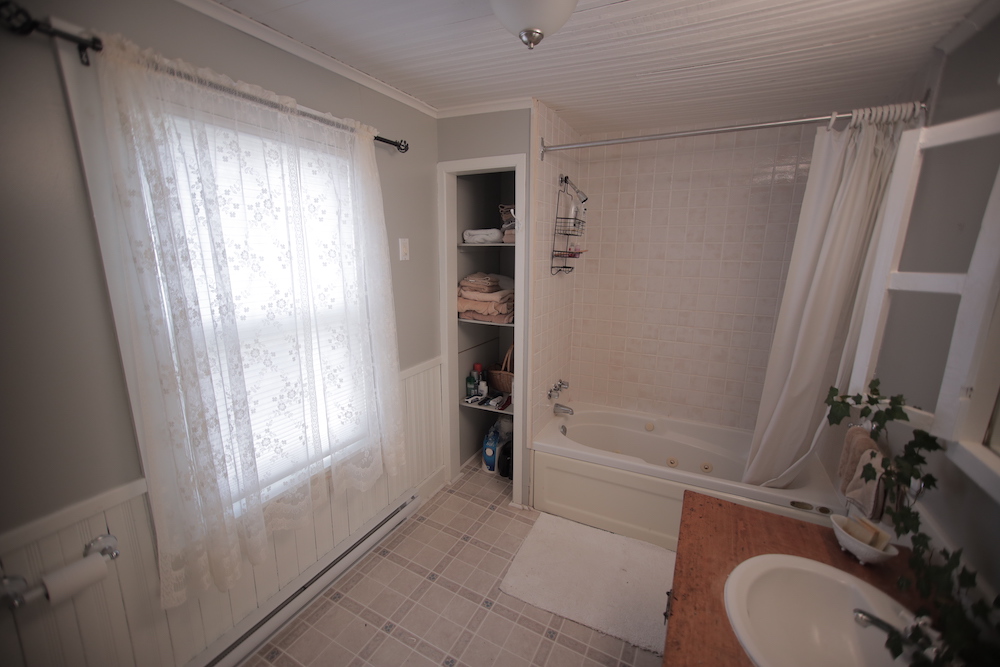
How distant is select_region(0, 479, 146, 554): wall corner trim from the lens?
0.96 meters

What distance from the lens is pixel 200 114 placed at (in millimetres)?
1190

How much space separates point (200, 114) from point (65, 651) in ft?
5.07

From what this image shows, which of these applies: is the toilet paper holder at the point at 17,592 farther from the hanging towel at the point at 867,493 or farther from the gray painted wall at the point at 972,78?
the gray painted wall at the point at 972,78

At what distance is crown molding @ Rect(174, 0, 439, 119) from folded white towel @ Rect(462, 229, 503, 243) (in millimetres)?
742

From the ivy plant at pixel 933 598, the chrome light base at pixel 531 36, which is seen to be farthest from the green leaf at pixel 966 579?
the chrome light base at pixel 531 36

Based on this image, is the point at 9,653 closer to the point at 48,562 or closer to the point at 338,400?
the point at 48,562

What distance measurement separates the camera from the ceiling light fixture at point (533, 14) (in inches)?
41.2

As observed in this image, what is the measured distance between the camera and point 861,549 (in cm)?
110

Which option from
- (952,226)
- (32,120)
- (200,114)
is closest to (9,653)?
(32,120)

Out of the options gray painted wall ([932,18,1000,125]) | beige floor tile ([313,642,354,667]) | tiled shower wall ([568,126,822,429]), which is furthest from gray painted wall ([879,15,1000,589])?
beige floor tile ([313,642,354,667])

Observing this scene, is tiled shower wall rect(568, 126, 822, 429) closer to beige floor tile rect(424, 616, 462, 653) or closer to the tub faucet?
the tub faucet

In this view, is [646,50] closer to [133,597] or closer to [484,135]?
[484,135]

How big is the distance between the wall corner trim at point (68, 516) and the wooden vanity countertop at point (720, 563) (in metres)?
1.49

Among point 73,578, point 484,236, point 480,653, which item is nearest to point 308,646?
point 480,653
